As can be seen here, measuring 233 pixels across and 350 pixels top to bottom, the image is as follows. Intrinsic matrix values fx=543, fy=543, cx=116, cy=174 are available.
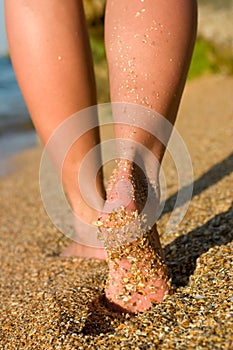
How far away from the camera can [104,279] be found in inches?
56.7

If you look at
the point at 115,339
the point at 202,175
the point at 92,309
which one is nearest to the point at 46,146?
the point at 92,309

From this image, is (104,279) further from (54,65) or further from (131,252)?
(54,65)

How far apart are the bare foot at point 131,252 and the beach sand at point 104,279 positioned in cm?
4

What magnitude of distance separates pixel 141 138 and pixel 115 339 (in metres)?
0.44

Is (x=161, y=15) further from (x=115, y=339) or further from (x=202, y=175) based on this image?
(x=202, y=175)

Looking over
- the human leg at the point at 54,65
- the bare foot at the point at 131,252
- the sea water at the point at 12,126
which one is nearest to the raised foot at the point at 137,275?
the bare foot at the point at 131,252

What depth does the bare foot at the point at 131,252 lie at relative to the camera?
3.89ft

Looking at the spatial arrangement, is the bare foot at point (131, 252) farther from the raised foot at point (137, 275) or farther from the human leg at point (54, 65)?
the human leg at point (54, 65)

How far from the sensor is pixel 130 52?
125 centimetres

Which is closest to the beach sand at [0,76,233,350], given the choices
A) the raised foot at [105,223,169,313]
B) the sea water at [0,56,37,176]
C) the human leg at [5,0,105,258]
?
the raised foot at [105,223,169,313]

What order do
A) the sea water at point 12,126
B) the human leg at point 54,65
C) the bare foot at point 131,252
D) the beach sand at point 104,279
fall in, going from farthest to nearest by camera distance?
the sea water at point 12,126, the human leg at point 54,65, the bare foot at point 131,252, the beach sand at point 104,279

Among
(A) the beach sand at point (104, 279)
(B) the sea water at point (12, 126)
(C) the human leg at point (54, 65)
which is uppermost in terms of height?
(C) the human leg at point (54, 65)

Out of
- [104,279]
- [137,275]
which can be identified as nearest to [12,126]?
[104,279]

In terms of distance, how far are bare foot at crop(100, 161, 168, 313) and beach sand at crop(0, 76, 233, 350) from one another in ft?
0.14
